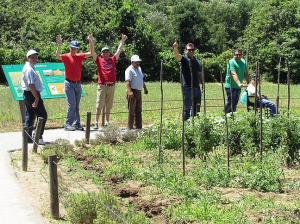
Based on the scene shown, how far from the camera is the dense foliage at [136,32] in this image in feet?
105

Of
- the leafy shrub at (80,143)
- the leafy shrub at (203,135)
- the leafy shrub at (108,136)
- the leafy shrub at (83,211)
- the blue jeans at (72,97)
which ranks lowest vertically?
the leafy shrub at (83,211)

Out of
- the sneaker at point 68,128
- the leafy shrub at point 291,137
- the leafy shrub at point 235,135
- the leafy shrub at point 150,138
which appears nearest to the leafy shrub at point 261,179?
the leafy shrub at point 291,137

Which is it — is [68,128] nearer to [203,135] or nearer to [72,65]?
[72,65]

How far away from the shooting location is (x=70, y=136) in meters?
11.2

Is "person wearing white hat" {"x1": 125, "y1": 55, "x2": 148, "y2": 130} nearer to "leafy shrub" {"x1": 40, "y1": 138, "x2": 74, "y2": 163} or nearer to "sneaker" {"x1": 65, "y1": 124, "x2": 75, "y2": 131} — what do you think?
"sneaker" {"x1": 65, "y1": 124, "x2": 75, "y2": 131}

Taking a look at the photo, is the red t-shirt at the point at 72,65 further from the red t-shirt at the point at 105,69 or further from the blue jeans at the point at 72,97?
the red t-shirt at the point at 105,69

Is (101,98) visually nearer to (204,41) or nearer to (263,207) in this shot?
(263,207)

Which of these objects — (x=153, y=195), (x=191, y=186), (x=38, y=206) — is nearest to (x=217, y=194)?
(x=191, y=186)

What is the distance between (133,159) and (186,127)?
108 cm

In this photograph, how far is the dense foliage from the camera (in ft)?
105

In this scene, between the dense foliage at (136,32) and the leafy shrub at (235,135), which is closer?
the leafy shrub at (235,135)

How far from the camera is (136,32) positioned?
32.1 meters

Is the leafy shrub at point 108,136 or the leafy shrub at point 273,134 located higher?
the leafy shrub at point 273,134

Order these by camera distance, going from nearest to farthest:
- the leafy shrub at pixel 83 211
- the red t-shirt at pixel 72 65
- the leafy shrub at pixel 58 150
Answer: the leafy shrub at pixel 83 211
the leafy shrub at pixel 58 150
the red t-shirt at pixel 72 65
